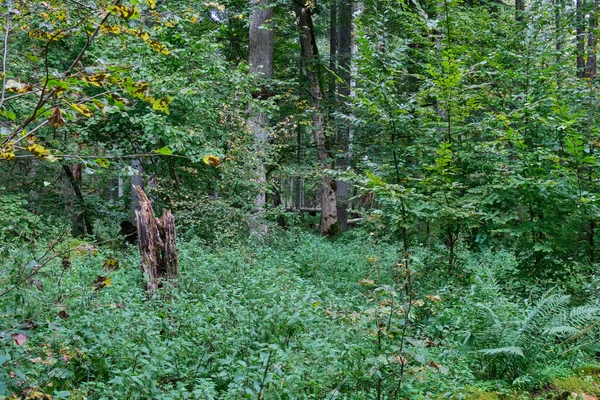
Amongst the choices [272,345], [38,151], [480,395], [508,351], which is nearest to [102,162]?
[38,151]

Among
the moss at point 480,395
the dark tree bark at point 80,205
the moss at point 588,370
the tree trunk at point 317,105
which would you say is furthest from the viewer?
the tree trunk at point 317,105

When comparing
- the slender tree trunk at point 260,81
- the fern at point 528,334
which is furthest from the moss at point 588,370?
the slender tree trunk at point 260,81

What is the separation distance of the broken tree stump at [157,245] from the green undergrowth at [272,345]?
685 millimetres

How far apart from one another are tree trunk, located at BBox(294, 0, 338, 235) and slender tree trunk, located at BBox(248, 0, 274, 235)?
208 centimetres

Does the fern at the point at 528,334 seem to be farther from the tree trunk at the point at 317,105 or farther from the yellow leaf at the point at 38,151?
the tree trunk at the point at 317,105

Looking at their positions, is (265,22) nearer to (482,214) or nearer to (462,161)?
(462,161)

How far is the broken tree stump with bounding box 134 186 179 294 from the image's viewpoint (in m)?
6.51

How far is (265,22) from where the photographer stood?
1132 cm

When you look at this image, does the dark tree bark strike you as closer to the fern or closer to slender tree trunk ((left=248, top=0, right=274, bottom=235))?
slender tree trunk ((left=248, top=0, right=274, bottom=235))

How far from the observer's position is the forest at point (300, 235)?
10.6 feet

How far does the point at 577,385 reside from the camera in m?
3.54

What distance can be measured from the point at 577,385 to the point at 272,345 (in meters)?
2.42

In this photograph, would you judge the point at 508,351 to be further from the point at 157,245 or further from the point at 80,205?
the point at 80,205

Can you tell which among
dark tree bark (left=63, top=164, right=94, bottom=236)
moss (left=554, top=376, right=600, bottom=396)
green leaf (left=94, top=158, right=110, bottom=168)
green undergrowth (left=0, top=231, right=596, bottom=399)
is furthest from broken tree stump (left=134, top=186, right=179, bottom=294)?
dark tree bark (left=63, top=164, right=94, bottom=236)
